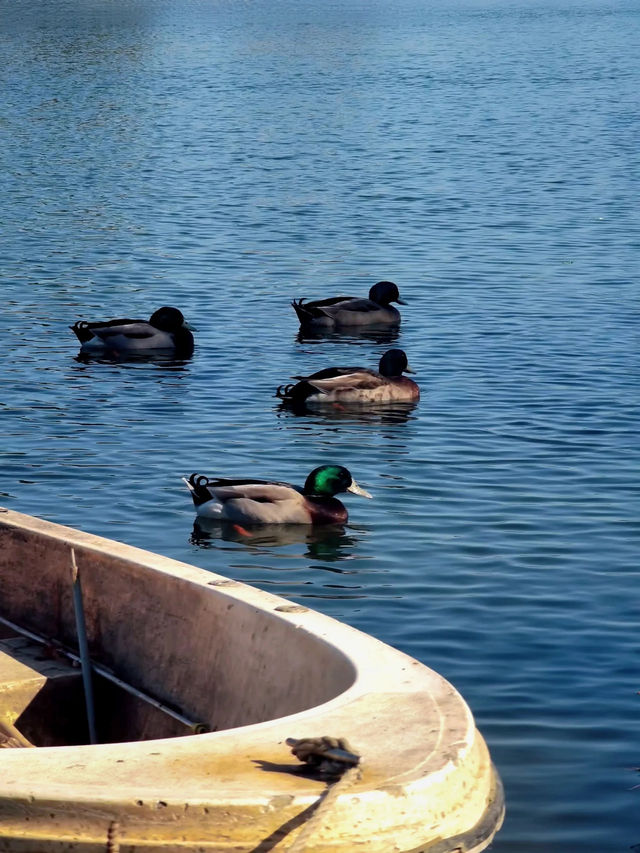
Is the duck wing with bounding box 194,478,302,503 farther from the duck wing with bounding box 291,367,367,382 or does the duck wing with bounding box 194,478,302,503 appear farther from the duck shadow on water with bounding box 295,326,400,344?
the duck shadow on water with bounding box 295,326,400,344

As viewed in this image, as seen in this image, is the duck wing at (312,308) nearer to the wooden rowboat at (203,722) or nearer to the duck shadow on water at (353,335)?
the duck shadow on water at (353,335)

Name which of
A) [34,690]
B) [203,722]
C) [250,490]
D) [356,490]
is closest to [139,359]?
[356,490]

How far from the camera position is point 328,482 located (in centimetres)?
1221

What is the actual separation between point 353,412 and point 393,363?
80 cm

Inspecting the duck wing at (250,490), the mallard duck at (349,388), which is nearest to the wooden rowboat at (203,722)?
the duck wing at (250,490)

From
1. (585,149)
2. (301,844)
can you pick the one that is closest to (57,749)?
(301,844)

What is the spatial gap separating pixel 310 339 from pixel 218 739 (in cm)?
1498

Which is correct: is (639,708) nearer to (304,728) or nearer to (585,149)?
(304,728)

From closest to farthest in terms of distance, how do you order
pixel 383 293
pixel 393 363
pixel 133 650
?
pixel 133 650
pixel 393 363
pixel 383 293

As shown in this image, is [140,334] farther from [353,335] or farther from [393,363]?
[393,363]

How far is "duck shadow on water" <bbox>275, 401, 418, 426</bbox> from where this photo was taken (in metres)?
15.8

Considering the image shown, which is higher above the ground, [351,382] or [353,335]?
[353,335]

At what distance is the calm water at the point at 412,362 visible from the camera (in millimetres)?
9211

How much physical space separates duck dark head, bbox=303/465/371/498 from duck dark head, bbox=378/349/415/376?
4639 millimetres
